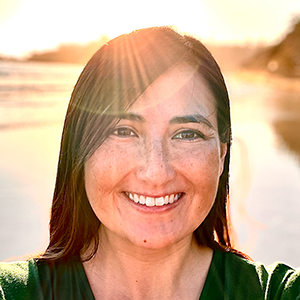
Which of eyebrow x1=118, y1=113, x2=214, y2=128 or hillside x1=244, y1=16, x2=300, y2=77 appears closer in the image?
eyebrow x1=118, y1=113, x2=214, y2=128

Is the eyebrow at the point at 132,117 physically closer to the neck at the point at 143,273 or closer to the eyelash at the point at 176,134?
the eyelash at the point at 176,134

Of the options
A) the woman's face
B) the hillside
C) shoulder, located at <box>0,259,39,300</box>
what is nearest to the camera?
shoulder, located at <box>0,259,39,300</box>

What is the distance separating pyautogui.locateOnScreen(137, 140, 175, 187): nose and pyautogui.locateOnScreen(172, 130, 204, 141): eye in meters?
0.12

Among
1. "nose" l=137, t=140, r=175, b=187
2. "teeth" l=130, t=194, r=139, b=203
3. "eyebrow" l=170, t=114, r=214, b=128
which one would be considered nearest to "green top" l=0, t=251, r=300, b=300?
"teeth" l=130, t=194, r=139, b=203

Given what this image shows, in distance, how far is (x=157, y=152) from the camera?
80.5 inches

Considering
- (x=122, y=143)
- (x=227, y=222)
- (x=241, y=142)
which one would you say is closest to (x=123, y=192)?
(x=122, y=143)

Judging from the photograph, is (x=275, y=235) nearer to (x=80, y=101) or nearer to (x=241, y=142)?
(x=80, y=101)

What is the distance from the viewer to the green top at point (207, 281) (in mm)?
1992

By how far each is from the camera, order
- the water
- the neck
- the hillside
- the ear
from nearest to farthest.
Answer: the neck
the ear
the water
the hillside

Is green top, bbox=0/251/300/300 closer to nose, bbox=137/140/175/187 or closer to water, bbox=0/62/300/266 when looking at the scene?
nose, bbox=137/140/175/187

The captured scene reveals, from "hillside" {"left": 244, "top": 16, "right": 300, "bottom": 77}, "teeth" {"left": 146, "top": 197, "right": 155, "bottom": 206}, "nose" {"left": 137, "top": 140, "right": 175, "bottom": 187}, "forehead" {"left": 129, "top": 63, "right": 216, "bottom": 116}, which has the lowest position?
"teeth" {"left": 146, "top": 197, "right": 155, "bottom": 206}

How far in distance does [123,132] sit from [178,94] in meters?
0.32

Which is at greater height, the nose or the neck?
the nose

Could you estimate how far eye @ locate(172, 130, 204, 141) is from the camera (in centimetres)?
215
